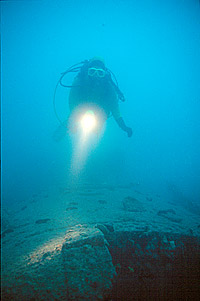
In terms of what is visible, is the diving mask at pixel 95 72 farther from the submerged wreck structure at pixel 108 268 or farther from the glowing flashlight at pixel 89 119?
the submerged wreck structure at pixel 108 268

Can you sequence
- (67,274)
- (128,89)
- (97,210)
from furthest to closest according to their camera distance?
(128,89)
(97,210)
(67,274)

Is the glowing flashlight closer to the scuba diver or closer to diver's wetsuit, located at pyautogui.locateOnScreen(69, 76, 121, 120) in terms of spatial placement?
the scuba diver

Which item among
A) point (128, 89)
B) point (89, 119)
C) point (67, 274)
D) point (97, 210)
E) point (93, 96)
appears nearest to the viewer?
point (67, 274)

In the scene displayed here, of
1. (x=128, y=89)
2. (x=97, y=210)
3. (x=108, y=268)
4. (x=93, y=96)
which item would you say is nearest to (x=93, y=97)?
(x=93, y=96)

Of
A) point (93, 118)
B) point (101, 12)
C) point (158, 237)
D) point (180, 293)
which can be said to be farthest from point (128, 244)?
point (101, 12)

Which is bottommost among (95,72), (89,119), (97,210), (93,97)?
(97,210)

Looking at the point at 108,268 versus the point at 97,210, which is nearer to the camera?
the point at 108,268

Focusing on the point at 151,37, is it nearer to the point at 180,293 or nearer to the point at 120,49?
the point at 120,49

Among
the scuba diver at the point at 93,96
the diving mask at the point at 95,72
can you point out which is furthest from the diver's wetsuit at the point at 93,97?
the diving mask at the point at 95,72

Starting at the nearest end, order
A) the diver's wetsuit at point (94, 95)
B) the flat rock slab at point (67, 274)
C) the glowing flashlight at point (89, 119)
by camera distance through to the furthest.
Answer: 1. the flat rock slab at point (67, 274)
2. the diver's wetsuit at point (94, 95)
3. the glowing flashlight at point (89, 119)

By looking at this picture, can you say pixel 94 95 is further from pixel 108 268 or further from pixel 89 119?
pixel 108 268

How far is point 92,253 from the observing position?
973 mm

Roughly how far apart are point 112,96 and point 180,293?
14.5ft

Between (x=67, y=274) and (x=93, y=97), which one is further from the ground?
(x=93, y=97)
